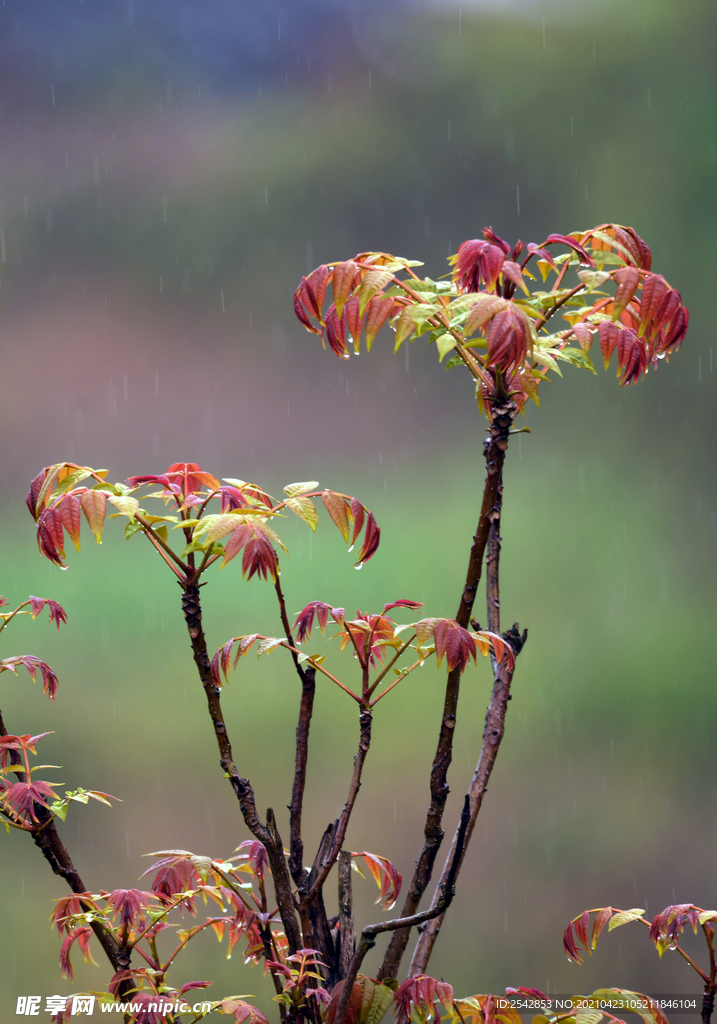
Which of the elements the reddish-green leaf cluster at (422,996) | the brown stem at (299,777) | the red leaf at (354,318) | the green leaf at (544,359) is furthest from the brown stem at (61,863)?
the green leaf at (544,359)

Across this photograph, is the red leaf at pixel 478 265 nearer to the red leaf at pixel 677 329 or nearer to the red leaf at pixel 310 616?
the red leaf at pixel 677 329

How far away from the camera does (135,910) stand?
100 centimetres

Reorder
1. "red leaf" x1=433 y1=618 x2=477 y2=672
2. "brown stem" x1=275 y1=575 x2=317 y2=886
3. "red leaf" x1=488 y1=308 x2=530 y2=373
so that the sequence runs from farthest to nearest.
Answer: "brown stem" x1=275 y1=575 x2=317 y2=886 < "red leaf" x1=433 y1=618 x2=477 y2=672 < "red leaf" x1=488 y1=308 x2=530 y2=373

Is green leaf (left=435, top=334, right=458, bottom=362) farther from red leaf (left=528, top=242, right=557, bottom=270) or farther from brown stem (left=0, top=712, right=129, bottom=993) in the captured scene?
brown stem (left=0, top=712, right=129, bottom=993)

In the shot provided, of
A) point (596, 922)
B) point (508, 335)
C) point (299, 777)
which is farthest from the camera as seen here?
point (596, 922)

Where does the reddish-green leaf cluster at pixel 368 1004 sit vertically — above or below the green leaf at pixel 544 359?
below

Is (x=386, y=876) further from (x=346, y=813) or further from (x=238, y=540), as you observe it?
(x=238, y=540)

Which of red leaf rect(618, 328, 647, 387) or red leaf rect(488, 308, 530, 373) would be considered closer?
red leaf rect(488, 308, 530, 373)

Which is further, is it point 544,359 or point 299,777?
point 299,777

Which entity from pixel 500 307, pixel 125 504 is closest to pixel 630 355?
pixel 500 307

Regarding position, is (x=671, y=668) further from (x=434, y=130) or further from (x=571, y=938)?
(x=434, y=130)

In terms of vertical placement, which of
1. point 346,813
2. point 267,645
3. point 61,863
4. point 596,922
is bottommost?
point 596,922

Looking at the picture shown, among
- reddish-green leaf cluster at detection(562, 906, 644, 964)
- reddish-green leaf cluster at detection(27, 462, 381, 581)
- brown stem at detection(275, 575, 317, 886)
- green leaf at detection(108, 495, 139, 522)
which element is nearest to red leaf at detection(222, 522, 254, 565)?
reddish-green leaf cluster at detection(27, 462, 381, 581)

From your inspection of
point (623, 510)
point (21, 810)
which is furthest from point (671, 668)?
point (21, 810)
